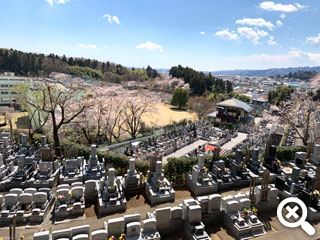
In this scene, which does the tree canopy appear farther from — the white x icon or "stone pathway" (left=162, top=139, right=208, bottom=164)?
the white x icon

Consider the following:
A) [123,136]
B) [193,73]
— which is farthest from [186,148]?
[193,73]

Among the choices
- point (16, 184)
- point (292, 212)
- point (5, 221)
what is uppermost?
point (16, 184)

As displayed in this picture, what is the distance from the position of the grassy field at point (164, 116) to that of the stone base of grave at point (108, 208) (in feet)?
85.0

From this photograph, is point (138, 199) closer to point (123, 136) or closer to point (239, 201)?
point (239, 201)

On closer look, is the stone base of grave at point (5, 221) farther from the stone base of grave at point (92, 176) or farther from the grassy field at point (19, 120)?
the grassy field at point (19, 120)

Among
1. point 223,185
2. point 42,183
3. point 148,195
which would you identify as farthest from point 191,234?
point 42,183

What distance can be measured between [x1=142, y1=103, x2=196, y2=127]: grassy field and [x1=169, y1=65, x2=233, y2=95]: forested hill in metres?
15.0

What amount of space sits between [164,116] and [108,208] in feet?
128

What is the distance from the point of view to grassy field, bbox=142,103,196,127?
41809 millimetres

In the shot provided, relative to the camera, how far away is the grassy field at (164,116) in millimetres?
41809

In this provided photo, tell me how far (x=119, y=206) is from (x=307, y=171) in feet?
42.3

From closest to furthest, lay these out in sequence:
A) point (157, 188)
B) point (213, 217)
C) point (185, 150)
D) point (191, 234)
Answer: point (191, 234)
point (213, 217)
point (157, 188)
point (185, 150)

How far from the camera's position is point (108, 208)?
10625 millimetres

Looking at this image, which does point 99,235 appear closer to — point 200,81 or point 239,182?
point 239,182
